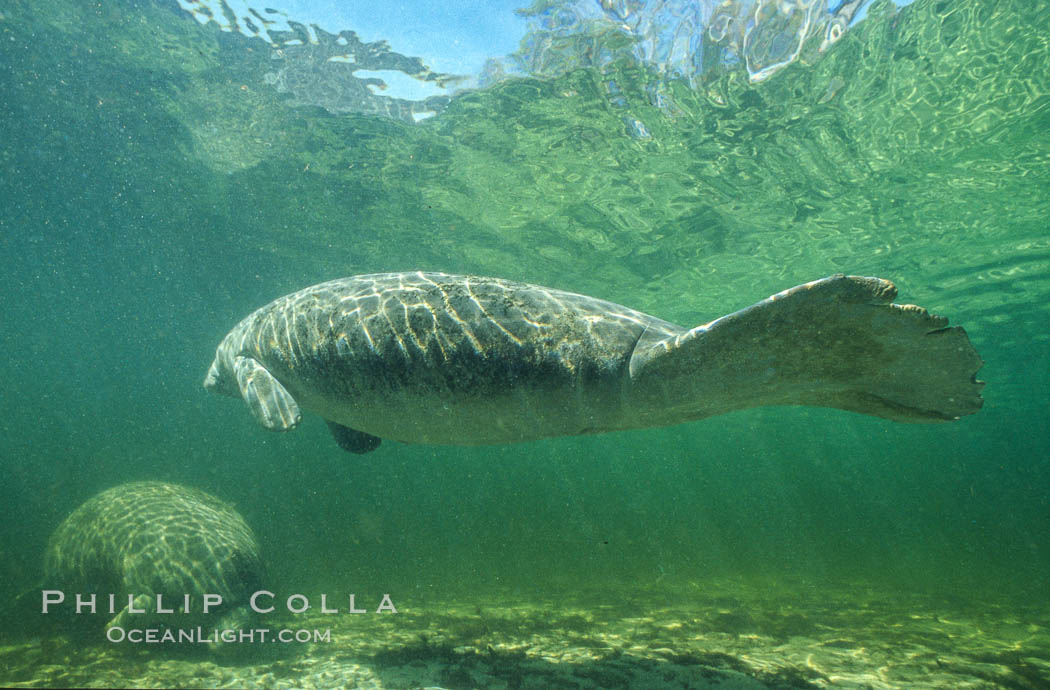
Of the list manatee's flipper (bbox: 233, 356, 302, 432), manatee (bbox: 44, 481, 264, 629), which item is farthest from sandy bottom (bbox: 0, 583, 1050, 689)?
manatee's flipper (bbox: 233, 356, 302, 432)

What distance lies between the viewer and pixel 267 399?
3.61 m

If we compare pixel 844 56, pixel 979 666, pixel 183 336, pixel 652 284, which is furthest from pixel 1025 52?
pixel 183 336

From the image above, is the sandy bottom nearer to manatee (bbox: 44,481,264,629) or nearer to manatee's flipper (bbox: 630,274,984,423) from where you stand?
manatee (bbox: 44,481,264,629)

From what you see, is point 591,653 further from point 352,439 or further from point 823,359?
point 823,359

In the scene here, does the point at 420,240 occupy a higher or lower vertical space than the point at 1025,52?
higher

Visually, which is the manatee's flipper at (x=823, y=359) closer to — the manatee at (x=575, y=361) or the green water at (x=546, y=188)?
the manatee at (x=575, y=361)

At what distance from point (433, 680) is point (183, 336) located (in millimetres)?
37104

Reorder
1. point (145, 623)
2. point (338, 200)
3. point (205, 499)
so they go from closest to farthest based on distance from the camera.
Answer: point (145, 623)
point (205, 499)
point (338, 200)

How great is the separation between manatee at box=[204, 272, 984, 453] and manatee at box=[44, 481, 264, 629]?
14.5 ft

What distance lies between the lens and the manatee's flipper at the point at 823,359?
2.21 m

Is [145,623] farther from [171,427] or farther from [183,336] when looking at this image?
[171,427]

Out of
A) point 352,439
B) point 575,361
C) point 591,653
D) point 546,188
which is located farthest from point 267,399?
point 546,188

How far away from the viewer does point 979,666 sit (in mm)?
5059

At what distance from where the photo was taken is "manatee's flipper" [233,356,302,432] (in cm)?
345
